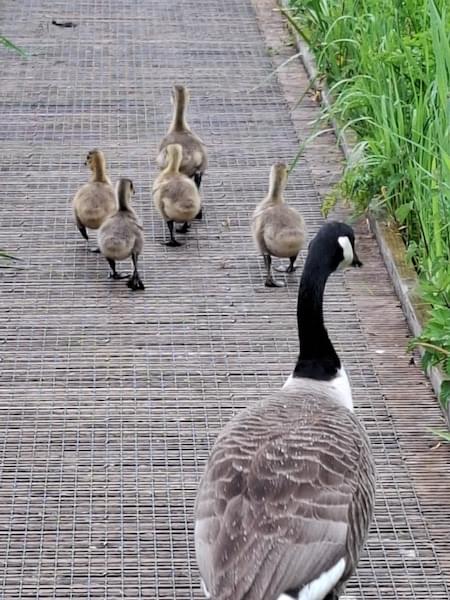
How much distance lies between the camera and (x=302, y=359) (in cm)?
438

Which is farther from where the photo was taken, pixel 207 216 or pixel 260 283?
pixel 207 216

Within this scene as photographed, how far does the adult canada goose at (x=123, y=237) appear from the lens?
234 inches

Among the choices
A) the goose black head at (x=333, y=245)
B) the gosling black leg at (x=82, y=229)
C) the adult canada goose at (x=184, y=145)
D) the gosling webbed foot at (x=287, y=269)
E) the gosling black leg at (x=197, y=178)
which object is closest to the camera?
the goose black head at (x=333, y=245)

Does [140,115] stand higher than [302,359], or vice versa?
[302,359]

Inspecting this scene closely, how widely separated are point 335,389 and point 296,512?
92 centimetres

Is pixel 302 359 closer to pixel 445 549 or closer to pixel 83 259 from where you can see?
pixel 445 549

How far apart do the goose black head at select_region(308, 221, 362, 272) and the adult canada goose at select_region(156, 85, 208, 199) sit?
2.31 m

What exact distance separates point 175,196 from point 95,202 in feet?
1.35

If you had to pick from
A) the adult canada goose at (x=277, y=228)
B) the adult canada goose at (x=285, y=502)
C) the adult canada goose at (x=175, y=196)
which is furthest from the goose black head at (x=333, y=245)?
the adult canada goose at (x=175, y=196)

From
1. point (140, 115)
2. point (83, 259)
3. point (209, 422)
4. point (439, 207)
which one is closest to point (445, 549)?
point (209, 422)

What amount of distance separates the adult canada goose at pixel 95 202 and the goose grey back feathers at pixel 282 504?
264 centimetres

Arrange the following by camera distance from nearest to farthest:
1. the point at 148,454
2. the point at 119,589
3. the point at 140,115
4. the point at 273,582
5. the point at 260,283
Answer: the point at 273,582, the point at 119,589, the point at 148,454, the point at 260,283, the point at 140,115

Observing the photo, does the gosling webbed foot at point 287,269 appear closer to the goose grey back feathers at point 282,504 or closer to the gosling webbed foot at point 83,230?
Result: the gosling webbed foot at point 83,230

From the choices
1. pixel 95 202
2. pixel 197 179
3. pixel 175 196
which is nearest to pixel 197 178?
→ pixel 197 179
